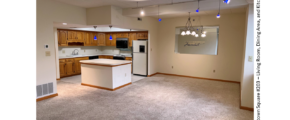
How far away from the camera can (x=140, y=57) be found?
22.5 ft

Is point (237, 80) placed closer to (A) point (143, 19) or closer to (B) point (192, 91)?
(B) point (192, 91)

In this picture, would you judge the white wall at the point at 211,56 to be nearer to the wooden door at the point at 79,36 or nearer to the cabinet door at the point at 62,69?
the wooden door at the point at 79,36

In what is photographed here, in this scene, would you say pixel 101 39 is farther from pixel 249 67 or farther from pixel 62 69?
pixel 249 67

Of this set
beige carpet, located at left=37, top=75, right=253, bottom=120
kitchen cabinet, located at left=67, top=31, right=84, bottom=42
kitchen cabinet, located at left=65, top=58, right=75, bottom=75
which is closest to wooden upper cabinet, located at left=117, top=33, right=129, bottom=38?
kitchen cabinet, located at left=67, top=31, right=84, bottom=42

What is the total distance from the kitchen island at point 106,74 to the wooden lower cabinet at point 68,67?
148 centimetres

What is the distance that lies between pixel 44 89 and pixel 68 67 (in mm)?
2571

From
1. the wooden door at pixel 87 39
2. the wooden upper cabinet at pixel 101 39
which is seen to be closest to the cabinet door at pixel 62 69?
the wooden door at pixel 87 39

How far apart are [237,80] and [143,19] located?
4.10m

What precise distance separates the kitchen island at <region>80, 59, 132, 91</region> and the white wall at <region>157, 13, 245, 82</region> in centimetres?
240

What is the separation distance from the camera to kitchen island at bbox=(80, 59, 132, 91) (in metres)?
4.78

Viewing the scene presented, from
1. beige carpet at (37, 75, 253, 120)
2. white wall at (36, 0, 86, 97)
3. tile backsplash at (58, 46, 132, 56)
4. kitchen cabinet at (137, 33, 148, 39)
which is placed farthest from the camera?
kitchen cabinet at (137, 33, 148, 39)

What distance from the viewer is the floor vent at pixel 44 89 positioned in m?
3.85

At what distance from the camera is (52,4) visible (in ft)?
13.1

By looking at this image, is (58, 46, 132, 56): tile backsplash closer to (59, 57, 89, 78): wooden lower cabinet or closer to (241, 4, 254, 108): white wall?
(59, 57, 89, 78): wooden lower cabinet
